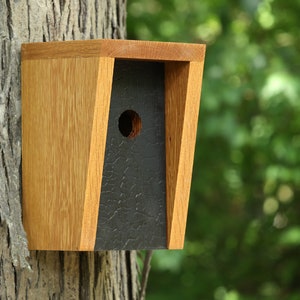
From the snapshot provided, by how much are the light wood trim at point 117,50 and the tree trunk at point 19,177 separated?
2.5 inches

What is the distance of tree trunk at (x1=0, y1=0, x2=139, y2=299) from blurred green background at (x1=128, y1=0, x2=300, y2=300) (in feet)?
8.11

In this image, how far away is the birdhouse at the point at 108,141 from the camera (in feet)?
7.43

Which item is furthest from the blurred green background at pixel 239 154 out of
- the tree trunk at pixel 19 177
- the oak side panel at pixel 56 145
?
the oak side panel at pixel 56 145

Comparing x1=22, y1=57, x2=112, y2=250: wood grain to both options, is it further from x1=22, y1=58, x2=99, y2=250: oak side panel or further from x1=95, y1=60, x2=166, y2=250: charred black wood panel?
x1=95, y1=60, x2=166, y2=250: charred black wood panel

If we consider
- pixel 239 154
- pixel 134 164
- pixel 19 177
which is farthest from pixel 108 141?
pixel 239 154

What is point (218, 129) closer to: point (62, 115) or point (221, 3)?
point (221, 3)

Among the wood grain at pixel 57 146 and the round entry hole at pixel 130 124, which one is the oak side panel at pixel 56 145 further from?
the round entry hole at pixel 130 124

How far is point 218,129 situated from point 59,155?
3011 mm

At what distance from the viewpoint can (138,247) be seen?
2404mm

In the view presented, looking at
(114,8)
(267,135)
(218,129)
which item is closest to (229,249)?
(267,135)

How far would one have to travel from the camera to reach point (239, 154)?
21.3ft

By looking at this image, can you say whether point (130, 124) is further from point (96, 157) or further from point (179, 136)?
point (96, 157)

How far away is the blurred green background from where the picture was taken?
17.1 ft

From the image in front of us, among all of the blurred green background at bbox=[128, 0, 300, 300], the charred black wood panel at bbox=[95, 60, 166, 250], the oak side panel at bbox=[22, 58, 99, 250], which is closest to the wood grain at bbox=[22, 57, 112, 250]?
the oak side panel at bbox=[22, 58, 99, 250]
